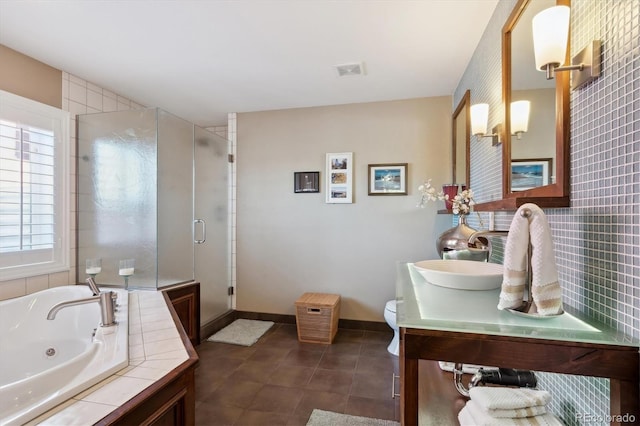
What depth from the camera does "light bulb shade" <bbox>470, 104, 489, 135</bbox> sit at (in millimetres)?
1815

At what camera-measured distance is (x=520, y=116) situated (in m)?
1.36

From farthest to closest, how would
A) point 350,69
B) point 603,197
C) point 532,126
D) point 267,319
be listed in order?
point 267,319 < point 350,69 < point 532,126 < point 603,197

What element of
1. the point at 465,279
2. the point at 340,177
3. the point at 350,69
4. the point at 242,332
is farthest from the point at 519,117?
the point at 242,332

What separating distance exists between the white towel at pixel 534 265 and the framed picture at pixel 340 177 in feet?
7.67

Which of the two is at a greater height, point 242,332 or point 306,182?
point 306,182

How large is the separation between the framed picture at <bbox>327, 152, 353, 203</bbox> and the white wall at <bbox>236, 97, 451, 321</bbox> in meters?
0.07

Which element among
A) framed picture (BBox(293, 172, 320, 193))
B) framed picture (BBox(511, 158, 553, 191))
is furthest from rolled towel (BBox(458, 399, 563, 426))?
framed picture (BBox(293, 172, 320, 193))

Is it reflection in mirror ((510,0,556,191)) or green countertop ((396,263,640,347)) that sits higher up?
reflection in mirror ((510,0,556,191))

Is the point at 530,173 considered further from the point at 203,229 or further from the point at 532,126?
the point at 203,229

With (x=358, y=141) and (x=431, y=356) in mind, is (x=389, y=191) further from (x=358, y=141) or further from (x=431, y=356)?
(x=431, y=356)

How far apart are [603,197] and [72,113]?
3.58m

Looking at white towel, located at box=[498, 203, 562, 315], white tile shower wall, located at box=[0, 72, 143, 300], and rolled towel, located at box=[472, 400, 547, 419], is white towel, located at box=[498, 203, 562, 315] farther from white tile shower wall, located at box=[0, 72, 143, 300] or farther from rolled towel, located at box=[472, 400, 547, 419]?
white tile shower wall, located at box=[0, 72, 143, 300]

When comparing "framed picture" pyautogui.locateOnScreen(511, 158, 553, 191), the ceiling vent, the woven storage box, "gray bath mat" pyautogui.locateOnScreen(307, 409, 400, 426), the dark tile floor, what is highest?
the ceiling vent

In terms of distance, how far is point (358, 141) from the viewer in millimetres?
3225
